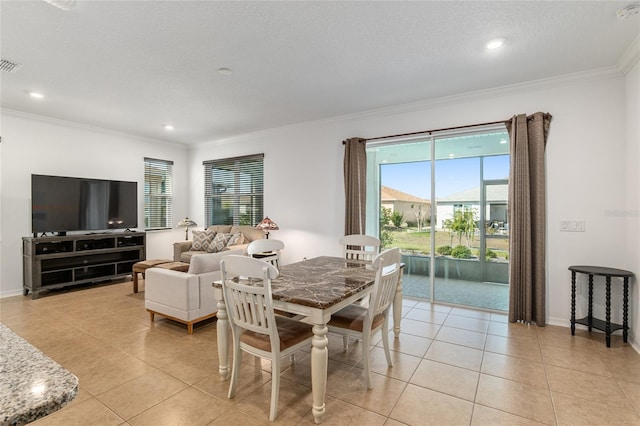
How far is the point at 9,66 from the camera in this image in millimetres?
3166

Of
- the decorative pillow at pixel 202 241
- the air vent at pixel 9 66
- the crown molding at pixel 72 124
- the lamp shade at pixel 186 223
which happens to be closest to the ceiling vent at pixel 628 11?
the air vent at pixel 9 66

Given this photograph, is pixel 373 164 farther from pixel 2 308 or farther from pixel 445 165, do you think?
pixel 2 308

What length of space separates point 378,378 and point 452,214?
2679 mm

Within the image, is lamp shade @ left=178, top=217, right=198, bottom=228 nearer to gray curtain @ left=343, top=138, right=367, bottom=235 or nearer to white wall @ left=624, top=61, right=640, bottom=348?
gray curtain @ left=343, top=138, right=367, bottom=235

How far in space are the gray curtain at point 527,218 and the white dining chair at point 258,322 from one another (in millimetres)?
2751

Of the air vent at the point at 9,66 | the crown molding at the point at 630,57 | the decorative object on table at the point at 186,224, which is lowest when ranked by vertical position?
the decorative object on table at the point at 186,224

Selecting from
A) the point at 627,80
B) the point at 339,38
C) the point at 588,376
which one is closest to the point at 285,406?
the point at 588,376

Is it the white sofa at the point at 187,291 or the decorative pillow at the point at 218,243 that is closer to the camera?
the white sofa at the point at 187,291

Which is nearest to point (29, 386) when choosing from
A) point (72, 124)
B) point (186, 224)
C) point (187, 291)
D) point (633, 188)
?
point (187, 291)

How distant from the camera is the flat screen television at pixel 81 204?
15.4 feet

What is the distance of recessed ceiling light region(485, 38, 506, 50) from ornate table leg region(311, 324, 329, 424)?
280cm

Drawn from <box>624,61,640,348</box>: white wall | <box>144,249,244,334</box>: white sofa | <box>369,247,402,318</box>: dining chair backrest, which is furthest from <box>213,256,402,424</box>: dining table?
<box>624,61,640,348</box>: white wall

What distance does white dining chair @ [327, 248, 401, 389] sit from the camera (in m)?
2.16

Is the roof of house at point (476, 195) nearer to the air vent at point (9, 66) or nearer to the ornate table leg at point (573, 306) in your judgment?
the ornate table leg at point (573, 306)
